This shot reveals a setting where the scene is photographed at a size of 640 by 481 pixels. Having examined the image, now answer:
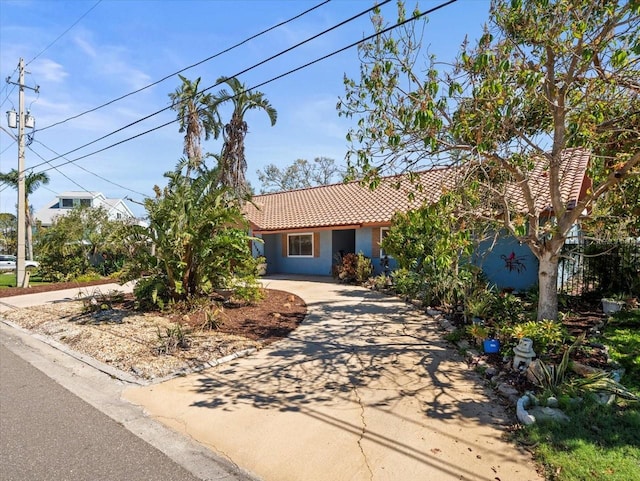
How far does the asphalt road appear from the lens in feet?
11.2

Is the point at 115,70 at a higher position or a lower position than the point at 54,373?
higher

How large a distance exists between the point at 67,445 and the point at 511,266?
11413mm

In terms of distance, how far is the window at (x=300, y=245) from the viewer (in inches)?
729

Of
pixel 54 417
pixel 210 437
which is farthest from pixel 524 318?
pixel 54 417

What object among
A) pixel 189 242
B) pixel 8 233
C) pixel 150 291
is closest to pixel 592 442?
pixel 189 242

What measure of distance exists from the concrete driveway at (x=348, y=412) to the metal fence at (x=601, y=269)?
4.92 metres

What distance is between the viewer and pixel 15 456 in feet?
12.1

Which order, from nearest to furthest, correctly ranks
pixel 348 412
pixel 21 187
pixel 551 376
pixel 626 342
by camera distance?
pixel 348 412 → pixel 551 376 → pixel 626 342 → pixel 21 187

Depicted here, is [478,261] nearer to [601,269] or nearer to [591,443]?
[601,269]

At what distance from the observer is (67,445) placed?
3887 millimetres

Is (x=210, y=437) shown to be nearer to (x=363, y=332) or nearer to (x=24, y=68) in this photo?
(x=363, y=332)

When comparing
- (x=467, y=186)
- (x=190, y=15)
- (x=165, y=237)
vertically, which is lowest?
(x=165, y=237)

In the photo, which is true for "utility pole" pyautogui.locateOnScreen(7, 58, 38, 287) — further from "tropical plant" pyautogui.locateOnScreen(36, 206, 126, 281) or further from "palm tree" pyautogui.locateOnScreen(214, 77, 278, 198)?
"palm tree" pyautogui.locateOnScreen(214, 77, 278, 198)

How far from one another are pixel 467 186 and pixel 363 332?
358 centimetres
